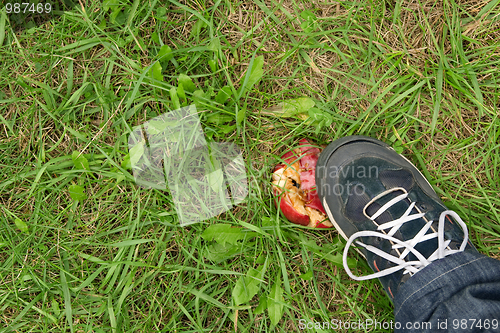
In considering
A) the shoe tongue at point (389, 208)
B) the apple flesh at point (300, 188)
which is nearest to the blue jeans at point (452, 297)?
the shoe tongue at point (389, 208)

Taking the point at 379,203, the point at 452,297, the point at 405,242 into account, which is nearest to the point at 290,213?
the point at 379,203

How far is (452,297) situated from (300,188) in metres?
0.87

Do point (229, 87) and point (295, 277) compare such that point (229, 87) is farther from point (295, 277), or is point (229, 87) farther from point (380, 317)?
point (380, 317)

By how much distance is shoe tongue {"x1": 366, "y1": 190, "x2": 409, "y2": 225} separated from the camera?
1762 millimetres

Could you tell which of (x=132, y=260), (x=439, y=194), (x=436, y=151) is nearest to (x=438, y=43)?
(x=436, y=151)

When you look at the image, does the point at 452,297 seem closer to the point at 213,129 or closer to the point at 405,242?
the point at 405,242

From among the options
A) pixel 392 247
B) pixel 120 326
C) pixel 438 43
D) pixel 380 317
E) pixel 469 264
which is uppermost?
pixel 438 43

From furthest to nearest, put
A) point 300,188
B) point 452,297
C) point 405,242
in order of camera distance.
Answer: point 300,188
point 405,242
point 452,297

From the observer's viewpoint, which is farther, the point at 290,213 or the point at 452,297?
the point at 290,213

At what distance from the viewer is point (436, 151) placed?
1.88 metres

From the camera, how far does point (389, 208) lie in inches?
69.8

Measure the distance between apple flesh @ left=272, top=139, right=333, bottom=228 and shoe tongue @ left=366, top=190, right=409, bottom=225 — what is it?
0.81 ft

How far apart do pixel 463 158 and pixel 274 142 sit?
1077 mm

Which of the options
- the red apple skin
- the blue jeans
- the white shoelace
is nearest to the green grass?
the red apple skin
